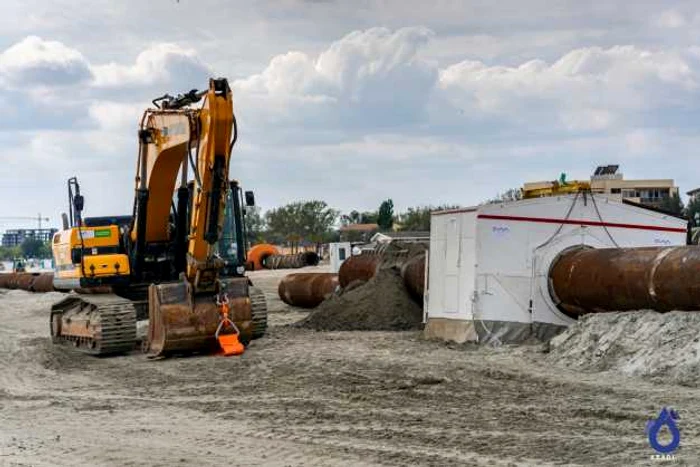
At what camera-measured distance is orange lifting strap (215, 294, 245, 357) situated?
14492mm

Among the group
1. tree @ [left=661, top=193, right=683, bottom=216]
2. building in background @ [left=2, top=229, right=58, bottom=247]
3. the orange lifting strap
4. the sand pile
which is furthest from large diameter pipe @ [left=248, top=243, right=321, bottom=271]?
building in background @ [left=2, top=229, right=58, bottom=247]

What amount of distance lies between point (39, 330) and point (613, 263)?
15381 millimetres

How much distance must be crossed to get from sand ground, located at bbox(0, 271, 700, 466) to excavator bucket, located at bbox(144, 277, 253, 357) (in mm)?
349

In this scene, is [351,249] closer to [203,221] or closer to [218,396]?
[203,221]

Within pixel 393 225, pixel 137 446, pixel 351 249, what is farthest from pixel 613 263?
pixel 393 225

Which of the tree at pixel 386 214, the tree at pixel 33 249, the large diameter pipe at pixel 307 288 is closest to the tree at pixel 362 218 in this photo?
the tree at pixel 386 214

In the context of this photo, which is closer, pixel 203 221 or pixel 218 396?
pixel 218 396

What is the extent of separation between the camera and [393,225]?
9819cm

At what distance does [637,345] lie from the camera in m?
11.9

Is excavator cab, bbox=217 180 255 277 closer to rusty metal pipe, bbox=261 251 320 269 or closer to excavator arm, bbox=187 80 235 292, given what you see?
excavator arm, bbox=187 80 235 292

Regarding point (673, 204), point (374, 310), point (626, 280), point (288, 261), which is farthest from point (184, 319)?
point (673, 204)

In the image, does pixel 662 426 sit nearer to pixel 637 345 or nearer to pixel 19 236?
pixel 637 345

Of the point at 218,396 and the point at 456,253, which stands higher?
the point at 456,253

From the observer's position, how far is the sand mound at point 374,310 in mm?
18203
